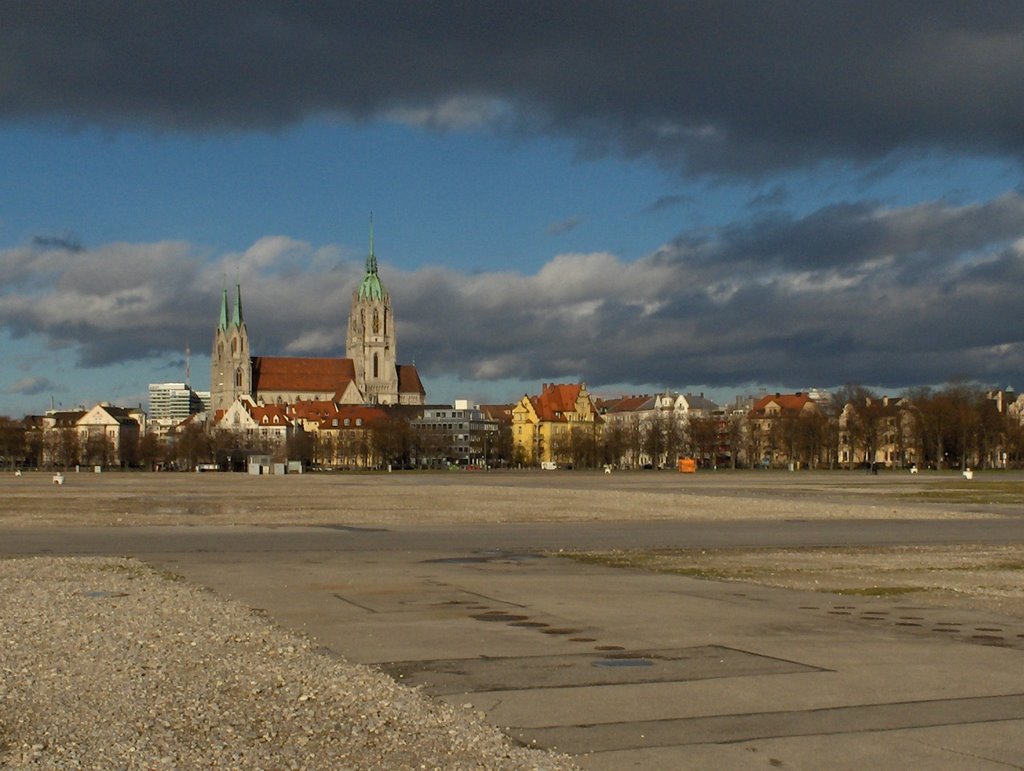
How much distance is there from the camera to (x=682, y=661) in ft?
44.8

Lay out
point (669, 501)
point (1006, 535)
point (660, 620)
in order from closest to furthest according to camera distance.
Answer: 1. point (660, 620)
2. point (1006, 535)
3. point (669, 501)

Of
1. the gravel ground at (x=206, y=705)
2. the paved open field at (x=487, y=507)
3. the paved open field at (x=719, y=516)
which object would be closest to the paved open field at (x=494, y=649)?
the gravel ground at (x=206, y=705)

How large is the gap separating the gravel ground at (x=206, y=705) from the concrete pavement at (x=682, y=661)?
1.93 feet

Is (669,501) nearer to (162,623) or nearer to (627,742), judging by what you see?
(162,623)

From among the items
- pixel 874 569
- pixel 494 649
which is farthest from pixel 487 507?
pixel 494 649

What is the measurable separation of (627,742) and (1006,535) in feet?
96.1

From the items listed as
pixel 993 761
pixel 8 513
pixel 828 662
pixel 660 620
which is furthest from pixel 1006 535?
pixel 8 513

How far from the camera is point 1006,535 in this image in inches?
1428

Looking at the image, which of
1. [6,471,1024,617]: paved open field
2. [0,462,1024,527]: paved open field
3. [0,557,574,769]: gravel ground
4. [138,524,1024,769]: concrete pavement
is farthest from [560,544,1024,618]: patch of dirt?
[0,462,1024,527]: paved open field

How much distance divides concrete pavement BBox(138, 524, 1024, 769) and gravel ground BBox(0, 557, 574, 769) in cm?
59

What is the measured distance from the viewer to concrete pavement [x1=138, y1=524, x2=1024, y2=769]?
10.0 metres

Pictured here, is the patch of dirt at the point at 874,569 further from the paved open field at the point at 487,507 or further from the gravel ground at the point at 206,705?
the paved open field at the point at 487,507

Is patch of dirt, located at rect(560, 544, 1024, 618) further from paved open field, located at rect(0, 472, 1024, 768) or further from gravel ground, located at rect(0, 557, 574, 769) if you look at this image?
gravel ground, located at rect(0, 557, 574, 769)

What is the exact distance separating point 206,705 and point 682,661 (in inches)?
199
